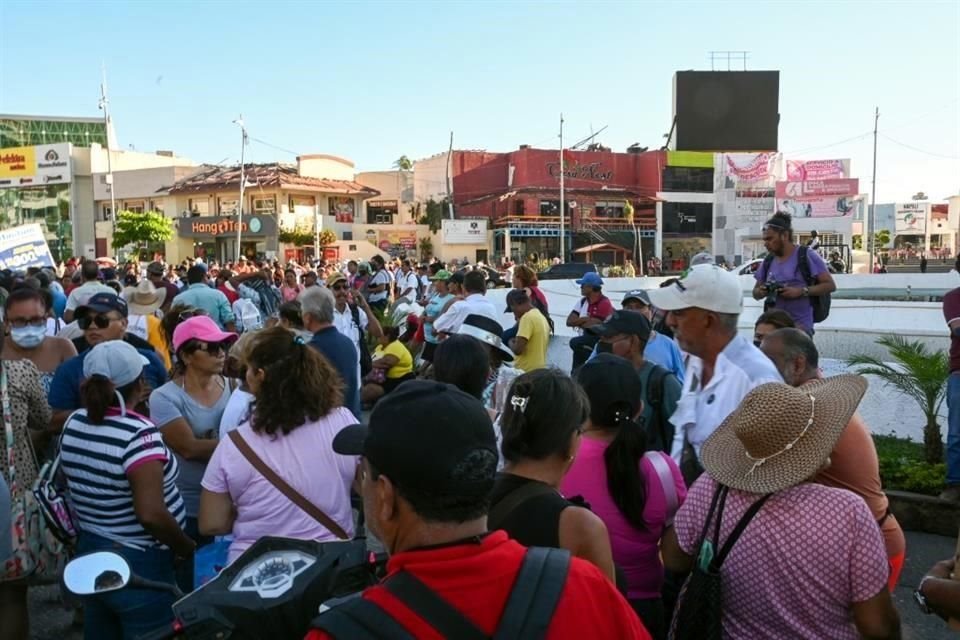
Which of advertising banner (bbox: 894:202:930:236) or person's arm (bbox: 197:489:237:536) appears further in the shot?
advertising banner (bbox: 894:202:930:236)

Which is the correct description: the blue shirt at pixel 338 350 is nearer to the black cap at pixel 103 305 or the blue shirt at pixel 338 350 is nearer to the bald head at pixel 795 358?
the black cap at pixel 103 305

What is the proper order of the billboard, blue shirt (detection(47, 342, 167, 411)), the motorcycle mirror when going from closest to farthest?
the motorcycle mirror < blue shirt (detection(47, 342, 167, 411)) < the billboard

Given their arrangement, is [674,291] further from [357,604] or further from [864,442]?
[357,604]

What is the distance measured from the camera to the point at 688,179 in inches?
2261

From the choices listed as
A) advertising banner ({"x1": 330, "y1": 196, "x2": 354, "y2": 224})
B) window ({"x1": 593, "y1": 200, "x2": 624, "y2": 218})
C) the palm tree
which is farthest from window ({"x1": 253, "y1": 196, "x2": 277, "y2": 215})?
the palm tree

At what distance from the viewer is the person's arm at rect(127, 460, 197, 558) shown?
3.02 m

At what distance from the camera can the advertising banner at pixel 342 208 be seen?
5544 cm

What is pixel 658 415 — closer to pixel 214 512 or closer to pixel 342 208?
pixel 214 512

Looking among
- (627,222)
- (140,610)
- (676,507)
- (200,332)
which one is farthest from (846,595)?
(627,222)

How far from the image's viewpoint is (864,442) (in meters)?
2.71

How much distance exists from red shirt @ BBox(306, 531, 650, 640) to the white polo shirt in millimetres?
1744

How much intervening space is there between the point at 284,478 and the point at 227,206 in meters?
53.1

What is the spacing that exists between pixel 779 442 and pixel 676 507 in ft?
1.83

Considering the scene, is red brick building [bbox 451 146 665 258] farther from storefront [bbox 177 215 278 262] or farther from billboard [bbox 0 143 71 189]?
billboard [bbox 0 143 71 189]
